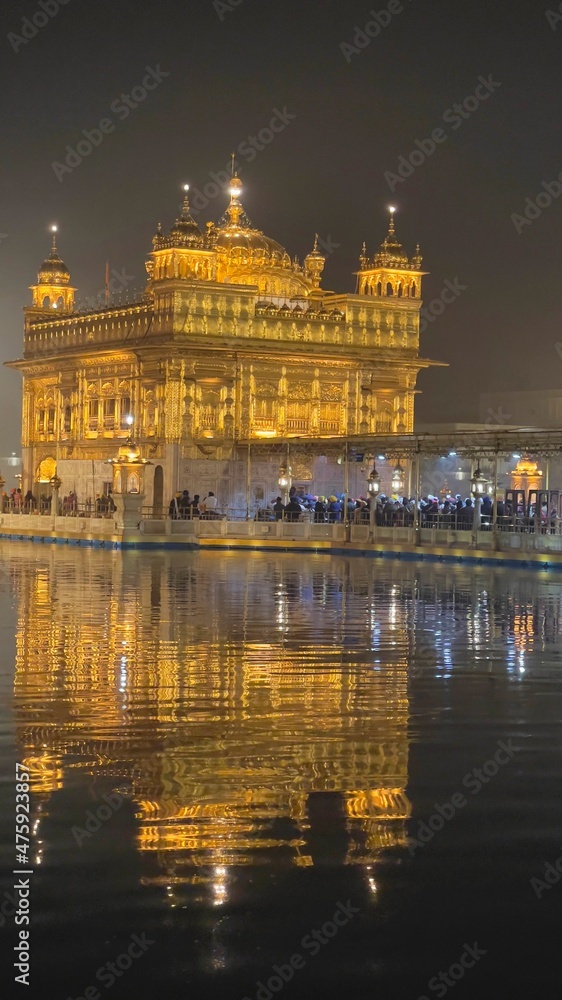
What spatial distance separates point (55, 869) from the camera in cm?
670

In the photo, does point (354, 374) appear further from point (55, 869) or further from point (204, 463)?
point (55, 869)

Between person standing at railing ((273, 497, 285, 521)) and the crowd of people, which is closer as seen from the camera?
person standing at railing ((273, 497, 285, 521))

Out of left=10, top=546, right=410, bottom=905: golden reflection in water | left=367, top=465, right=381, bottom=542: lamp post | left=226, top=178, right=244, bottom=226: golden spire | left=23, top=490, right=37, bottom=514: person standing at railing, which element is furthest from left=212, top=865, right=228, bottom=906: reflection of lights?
left=226, top=178, right=244, bottom=226: golden spire

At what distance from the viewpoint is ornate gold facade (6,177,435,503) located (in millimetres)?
49531

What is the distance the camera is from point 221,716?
10.5m

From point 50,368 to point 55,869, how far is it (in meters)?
50.9

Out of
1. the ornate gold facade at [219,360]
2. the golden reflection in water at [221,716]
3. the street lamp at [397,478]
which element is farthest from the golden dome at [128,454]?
the golden reflection in water at [221,716]

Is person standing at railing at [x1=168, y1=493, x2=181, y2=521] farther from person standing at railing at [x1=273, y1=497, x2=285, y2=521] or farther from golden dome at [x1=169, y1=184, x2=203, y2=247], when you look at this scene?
golden dome at [x1=169, y1=184, x2=203, y2=247]

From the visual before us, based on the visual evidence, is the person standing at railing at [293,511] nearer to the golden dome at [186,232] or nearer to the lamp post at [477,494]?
the lamp post at [477,494]

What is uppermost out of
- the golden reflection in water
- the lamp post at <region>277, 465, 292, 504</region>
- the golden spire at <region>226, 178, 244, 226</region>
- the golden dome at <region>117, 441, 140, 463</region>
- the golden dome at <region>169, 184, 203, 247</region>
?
the golden spire at <region>226, 178, 244, 226</region>

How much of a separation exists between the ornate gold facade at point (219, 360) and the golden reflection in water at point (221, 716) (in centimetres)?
2856

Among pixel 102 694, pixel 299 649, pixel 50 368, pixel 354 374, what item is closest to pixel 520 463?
pixel 354 374

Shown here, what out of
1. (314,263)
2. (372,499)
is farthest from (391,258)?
(372,499)

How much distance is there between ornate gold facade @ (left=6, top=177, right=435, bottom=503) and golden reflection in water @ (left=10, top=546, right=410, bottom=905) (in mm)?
28564
